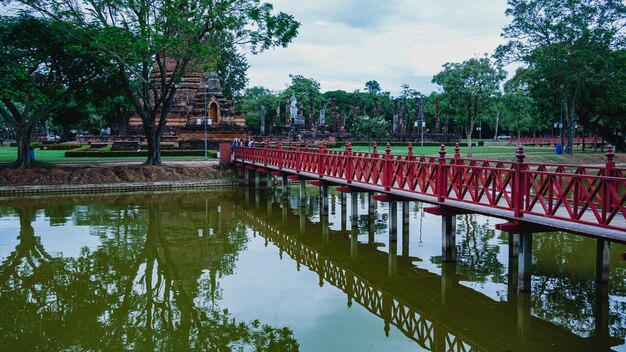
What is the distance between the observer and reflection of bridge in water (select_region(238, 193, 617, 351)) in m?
8.85

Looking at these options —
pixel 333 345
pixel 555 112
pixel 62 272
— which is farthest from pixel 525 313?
pixel 555 112

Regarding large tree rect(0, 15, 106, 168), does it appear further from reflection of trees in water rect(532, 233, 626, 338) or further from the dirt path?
reflection of trees in water rect(532, 233, 626, 338)

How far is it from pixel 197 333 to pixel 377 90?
12240 cm

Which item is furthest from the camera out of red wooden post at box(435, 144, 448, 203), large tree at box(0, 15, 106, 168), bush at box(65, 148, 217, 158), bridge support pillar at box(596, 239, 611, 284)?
bush at box(65, 148, 217, 158)

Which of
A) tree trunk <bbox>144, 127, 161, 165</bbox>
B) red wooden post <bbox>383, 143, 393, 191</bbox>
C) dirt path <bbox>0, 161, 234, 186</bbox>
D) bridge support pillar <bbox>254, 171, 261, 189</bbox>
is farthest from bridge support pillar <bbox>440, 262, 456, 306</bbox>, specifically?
tree trunk <bbox>144, 127, 161, 165</bbox>

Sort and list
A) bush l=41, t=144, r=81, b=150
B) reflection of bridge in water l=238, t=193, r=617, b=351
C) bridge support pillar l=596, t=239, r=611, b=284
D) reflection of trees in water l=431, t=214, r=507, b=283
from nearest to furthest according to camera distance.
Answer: reflection of bridge in water l=238, t=193, r=617, b=351 < bridge support pillar l=596, t=239, r=611, b=284 < reflection of trees in water l=431, t=214, r=507, b=283 < bush l=41, t=144, r=81, b=150

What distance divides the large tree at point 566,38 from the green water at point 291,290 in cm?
2223

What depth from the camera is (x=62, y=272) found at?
13.1 meters

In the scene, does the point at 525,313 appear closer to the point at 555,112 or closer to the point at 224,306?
the point at 224,306

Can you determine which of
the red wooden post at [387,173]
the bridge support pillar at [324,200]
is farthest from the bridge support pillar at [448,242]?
the bridge support pillar at [324,200]

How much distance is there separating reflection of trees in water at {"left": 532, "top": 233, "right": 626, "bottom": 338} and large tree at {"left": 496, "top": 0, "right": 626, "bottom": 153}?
2441 centimetres

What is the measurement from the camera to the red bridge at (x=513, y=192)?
31.6 feet

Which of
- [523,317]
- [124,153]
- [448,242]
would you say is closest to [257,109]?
[124,153]

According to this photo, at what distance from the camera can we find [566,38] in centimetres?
3788
